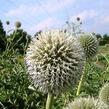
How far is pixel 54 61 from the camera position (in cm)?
281

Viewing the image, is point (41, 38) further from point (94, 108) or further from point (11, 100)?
point (11, 100)

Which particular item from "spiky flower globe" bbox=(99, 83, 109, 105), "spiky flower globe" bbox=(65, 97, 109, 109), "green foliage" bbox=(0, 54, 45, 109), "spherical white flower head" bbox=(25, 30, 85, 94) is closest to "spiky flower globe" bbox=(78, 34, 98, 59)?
"spiky flower globe" bbox=(99, 83, 109, 105)

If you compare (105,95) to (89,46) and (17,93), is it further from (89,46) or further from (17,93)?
Answer: (17,93)

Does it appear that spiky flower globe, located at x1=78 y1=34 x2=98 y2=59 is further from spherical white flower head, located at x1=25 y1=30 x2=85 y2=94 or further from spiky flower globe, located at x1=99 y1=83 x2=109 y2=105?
spherical white flower head, located at x1=25 y1=30 x2=85 y2=94

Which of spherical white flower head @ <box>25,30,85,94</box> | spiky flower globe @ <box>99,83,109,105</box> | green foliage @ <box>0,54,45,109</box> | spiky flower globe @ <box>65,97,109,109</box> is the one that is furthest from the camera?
green foliage @ <box>0,54,45,109</box>

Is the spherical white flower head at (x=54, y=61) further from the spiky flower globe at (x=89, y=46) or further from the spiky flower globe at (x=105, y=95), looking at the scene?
the spiky flower globe at (x=89, y=46)

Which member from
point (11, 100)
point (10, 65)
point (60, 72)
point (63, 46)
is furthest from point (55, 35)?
point (10, 65)

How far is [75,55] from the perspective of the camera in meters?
2.80

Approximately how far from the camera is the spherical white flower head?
2713 millimetres

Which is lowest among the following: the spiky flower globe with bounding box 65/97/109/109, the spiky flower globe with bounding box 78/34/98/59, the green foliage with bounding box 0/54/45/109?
the spiky flower globe with bounding box 65/97/109/109

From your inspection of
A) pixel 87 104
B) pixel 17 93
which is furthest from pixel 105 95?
pixel 17 93

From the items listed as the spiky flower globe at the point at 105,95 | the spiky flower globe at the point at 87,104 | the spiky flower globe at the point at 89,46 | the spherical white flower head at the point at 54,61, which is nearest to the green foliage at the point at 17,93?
the spiky flower globe at the point at 89,46

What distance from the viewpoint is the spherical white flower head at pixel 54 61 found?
271 cm

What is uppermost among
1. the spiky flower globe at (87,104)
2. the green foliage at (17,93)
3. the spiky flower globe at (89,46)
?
the spiky flower globe at (89,46)
